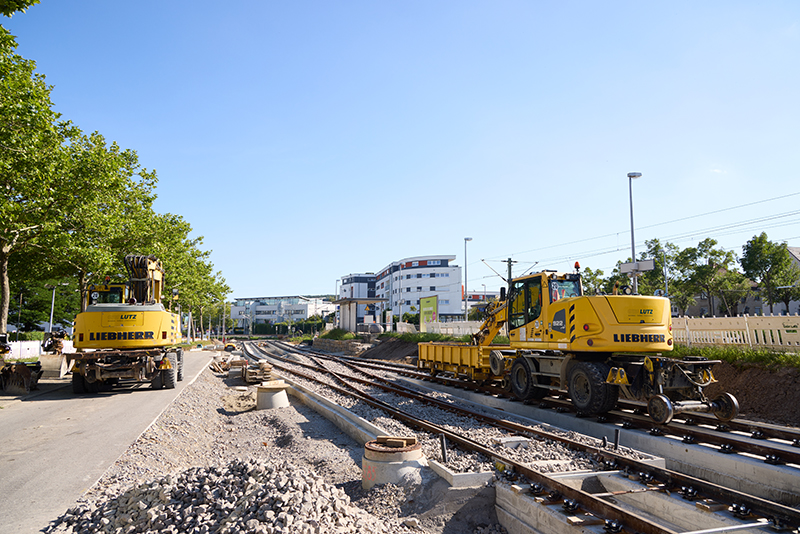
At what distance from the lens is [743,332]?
13883 mm

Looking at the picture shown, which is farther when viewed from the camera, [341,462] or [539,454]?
[341,462]

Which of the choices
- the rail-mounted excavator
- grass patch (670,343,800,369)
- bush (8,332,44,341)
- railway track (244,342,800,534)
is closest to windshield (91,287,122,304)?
railway track (244,342,800,534)

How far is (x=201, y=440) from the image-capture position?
9969mm

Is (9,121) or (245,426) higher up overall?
(9,121)

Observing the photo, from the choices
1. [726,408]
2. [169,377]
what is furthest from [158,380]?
[726,408]

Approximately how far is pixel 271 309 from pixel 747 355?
13116cm

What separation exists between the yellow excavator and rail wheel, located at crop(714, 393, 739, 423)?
1434 cm

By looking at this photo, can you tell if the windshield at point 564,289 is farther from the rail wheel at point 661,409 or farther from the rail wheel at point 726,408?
the rail wheel at point 726,408

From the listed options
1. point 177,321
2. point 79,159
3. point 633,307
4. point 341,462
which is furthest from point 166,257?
point 633,307

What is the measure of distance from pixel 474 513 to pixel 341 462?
3.10 m

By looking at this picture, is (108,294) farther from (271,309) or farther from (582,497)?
(271,309)

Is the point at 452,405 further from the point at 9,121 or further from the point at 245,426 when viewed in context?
the point at 9,121

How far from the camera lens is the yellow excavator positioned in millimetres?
13750

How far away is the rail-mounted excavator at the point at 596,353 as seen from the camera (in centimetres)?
935
